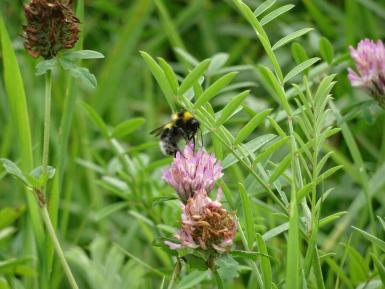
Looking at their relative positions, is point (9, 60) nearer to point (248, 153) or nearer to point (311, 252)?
point (248, 153)

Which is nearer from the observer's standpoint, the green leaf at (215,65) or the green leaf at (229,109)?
the green leaf at (229,109)

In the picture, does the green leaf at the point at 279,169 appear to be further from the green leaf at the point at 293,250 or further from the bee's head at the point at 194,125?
the bee's head at the point at 194,125

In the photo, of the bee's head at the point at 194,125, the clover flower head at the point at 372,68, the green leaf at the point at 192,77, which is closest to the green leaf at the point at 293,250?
the green leaf at the point at 192,77

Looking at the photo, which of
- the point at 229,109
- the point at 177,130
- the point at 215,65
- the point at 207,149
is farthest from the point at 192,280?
the point at 207,149

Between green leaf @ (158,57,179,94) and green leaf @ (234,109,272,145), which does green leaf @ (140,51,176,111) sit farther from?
green leaf @ (234,109,272,145)

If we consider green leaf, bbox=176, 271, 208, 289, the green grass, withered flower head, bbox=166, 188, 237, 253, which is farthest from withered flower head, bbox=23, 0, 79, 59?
green leaf, bbox=176, 271, 208, 289

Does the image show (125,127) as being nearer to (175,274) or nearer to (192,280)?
(192,280)
